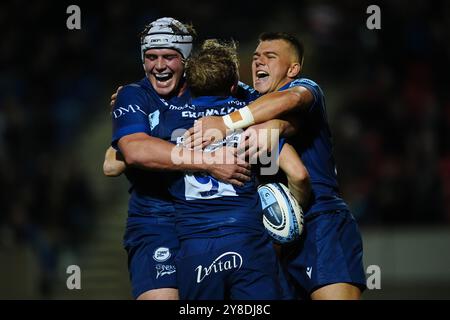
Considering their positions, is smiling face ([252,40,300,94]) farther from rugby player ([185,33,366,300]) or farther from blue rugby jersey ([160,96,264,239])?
blue rugby jersey ([160,96,264,239])

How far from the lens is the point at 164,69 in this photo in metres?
5.61

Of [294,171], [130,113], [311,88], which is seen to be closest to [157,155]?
[130,113]

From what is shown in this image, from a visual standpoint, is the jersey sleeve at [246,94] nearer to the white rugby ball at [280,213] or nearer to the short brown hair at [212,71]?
the short brown hair at [212,71]

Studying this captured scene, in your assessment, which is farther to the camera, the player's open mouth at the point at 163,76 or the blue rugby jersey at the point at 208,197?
the player's open mouth at the point at 163,76

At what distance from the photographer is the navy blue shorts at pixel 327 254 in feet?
18.6

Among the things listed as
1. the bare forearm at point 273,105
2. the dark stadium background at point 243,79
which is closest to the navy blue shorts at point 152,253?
the bare forearm at point 273,105

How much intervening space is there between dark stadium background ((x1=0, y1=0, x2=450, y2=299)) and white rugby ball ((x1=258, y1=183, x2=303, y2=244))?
18.9 feet

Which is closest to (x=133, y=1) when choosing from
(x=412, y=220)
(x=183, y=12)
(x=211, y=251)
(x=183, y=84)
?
(x=183, y=12)

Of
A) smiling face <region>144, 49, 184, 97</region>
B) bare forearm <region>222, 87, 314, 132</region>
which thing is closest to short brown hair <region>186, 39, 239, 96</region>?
bare forearm <region>222, 87, 314, 132</region>

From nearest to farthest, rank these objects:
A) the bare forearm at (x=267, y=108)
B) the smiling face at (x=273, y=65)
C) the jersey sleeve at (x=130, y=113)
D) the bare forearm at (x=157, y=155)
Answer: the bare forearm at (x=157, y=155) → the bare forearm at (x=267, y=108) → the jersey sleeve at (x=130, y=113) → the smiling face at (x=273, y=65)

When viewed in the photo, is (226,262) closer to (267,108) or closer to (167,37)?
(267,108)

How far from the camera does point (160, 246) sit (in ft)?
17.8

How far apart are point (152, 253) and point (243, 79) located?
7205 mm

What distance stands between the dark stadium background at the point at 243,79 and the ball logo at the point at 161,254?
238 inches
